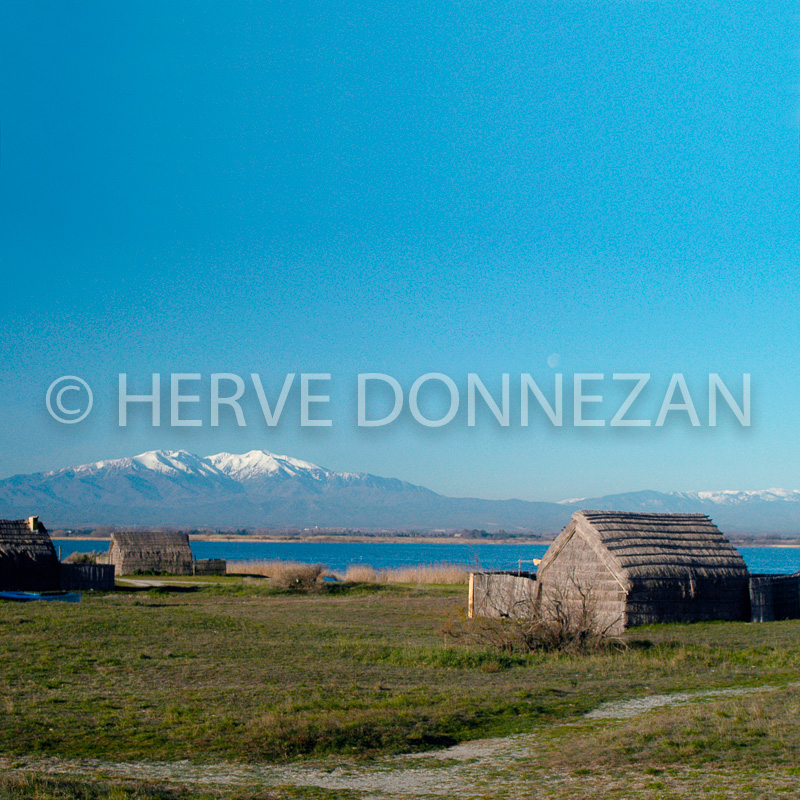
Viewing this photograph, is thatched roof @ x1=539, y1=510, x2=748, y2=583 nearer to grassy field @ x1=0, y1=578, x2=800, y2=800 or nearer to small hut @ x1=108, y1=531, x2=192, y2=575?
grassy field @ x1=0, y1=578, x2=800, y2=800

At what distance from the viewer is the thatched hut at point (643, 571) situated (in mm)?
22594

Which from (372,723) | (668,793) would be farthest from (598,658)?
(668,793)

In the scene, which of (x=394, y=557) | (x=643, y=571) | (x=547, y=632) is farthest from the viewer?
(x=394, y=557)

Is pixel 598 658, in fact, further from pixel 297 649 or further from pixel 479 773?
pixel 479 773

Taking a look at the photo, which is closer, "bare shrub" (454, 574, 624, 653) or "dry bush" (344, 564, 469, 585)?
"bare shrub" (454, 574, 624, 653)

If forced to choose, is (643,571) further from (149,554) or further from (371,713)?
(149,554)

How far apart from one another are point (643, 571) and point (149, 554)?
3570 centimetres

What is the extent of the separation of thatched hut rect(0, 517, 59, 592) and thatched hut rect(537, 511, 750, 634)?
22.8 metres

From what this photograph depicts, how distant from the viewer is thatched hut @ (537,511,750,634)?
22.6 m

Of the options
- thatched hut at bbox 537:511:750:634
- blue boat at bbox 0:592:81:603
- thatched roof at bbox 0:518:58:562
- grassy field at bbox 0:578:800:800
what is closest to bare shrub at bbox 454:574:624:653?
grassy field at bbox 0:578:800:800

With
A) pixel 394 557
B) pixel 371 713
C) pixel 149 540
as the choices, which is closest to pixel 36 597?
pixel 149 540

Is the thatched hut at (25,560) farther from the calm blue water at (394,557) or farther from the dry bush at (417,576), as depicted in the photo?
the calm blue water at (394,557)

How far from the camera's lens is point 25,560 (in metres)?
37.8

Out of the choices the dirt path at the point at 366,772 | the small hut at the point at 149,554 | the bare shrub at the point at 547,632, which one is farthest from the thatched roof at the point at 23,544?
the dirt path at the point at 366,772
